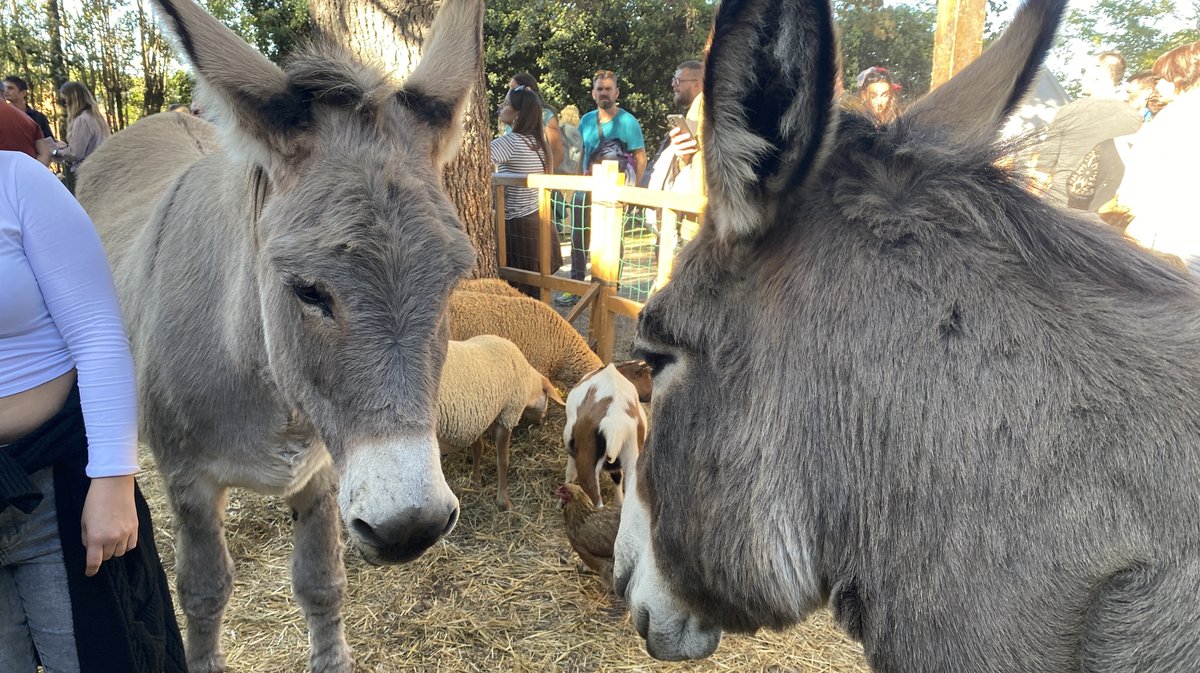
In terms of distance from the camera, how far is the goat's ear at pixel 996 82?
1300 millimetres

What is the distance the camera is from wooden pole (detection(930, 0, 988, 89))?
467cm

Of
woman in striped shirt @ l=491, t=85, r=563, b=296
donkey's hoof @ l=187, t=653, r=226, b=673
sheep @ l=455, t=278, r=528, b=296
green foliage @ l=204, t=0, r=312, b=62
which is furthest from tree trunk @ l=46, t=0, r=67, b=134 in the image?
donkey's hoof @ l=187, t=653, r=226, b=673

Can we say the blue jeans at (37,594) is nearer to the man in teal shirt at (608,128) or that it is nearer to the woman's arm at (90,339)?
the woman's arm at (90,339)

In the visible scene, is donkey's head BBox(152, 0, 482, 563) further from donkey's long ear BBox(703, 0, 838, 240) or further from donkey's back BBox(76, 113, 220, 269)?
donkey's back BBox(76, 113, 220, 269)

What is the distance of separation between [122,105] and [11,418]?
2274 cm

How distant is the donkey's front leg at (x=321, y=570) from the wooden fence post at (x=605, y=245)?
392 cm

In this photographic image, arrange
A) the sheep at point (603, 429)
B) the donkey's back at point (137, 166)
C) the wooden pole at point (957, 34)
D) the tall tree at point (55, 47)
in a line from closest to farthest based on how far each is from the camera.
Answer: the donkey's back at point (137, 166) → the sheep at point (603, 429) → the wooden pole at point (957, 34) → the tall tree at point (55, 47)

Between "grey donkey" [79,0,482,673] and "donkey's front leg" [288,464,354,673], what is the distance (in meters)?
0.09

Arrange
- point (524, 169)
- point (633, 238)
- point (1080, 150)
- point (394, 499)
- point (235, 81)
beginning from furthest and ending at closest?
point (524, 169) < point (633, 238) < point (1080, 150) < point (235, 81) < point (394, 499)

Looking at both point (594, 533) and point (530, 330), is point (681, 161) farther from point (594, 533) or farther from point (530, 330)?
point (594, 533)

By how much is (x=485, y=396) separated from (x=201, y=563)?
84.6 inches

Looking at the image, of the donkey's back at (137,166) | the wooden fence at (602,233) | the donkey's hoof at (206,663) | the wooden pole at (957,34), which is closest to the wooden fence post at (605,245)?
the wooden fence at (602,233)

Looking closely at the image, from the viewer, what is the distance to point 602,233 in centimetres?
644

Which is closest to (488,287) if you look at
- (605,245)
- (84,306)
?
(605,245)
